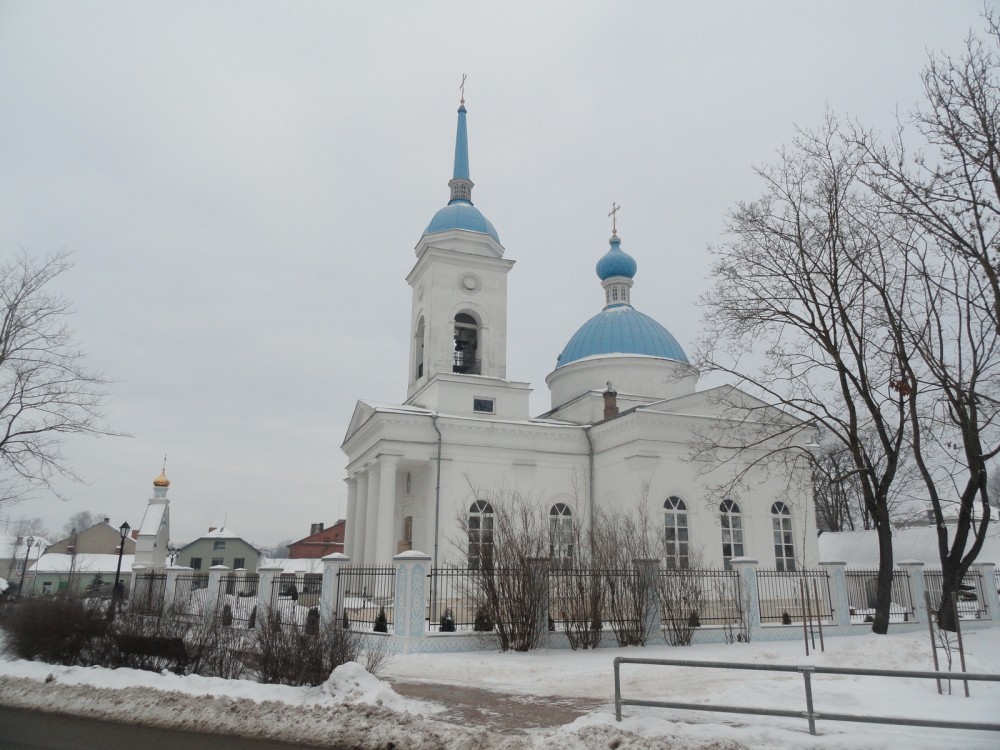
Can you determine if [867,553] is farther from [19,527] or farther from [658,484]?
[19,527]

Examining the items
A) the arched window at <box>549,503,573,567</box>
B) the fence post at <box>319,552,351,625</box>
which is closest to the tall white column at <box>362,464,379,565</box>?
the fence post at <box>319,552,351,625</box>

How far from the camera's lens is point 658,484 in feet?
71.5

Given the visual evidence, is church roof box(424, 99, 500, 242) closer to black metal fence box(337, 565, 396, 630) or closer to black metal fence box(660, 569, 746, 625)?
black metal fence box(337, 565, 396, 630)

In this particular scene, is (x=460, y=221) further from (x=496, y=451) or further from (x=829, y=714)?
(x=829, y=714)

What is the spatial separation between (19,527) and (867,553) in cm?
8219

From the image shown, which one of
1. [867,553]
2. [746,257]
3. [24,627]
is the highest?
[746,257]

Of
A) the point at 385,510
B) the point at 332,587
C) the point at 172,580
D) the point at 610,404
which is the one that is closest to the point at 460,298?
the point at 610,404

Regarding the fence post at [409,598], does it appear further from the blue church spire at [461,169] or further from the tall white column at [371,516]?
the blue church spire at [461,169]

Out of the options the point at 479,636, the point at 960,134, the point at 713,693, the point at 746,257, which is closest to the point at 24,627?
the point at 479,636

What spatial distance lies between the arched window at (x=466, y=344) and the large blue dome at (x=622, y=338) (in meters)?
5.52

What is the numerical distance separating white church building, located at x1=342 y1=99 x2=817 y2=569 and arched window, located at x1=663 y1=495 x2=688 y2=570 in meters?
0.04

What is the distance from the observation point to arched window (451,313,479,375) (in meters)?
25.2

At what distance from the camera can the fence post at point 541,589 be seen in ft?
43.3

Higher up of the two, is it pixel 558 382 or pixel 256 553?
pixel 558 382
